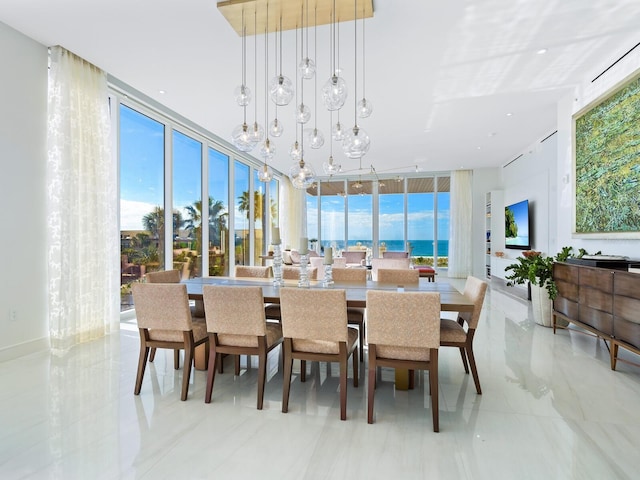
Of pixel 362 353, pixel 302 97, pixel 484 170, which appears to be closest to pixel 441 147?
pixel 484 170

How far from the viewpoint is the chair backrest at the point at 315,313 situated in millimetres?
2201

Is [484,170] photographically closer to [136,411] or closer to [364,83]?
[364,83]

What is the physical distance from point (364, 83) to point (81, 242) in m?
3.74

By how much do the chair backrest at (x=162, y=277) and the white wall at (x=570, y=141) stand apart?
4545 millimetres

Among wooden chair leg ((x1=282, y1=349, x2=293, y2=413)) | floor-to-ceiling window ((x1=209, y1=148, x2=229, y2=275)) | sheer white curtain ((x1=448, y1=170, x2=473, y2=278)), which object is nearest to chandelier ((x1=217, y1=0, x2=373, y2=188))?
wooden chair leg ((x1=282, y1=349, x2=293, y2=413))

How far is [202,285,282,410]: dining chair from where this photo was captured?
2.36 meters

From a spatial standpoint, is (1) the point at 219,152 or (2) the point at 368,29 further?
(1) the point at 219,152

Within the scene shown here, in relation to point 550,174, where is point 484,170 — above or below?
above

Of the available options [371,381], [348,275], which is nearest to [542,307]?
[348,275]

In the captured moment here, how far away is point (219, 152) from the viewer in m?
7.13

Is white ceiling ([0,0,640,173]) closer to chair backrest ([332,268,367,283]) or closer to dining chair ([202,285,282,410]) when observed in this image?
chair backrest ([332,268,367,283])

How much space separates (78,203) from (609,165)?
18.6 feet

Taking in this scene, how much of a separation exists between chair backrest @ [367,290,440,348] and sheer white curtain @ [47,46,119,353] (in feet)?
10.8

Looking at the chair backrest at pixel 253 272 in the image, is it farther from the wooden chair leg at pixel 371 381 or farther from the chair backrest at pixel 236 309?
the wooden chair leg at pixel 371 381
